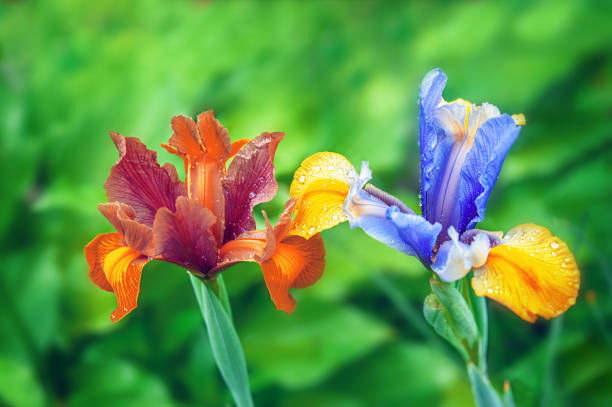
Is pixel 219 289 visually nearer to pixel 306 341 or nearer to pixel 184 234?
pixel 184 234

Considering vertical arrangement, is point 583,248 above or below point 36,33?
below

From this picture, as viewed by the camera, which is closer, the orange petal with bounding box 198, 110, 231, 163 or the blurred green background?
the orange petal with bounding box 198, 110, 231, 163

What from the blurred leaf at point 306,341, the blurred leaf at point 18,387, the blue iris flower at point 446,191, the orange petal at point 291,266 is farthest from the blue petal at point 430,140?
the blurred leaf at point 18,387

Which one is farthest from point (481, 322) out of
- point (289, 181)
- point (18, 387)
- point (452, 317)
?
point (18, 387)

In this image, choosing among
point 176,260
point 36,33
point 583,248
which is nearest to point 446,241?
point 176,260

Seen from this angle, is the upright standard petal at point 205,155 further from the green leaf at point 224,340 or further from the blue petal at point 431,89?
the blue petal at point 431,89

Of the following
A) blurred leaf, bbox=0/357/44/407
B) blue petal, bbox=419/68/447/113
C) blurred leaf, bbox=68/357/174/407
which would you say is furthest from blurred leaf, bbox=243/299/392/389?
blue petal, bbox=419/68/447/113

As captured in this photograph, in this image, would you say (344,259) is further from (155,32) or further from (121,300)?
(155,32)

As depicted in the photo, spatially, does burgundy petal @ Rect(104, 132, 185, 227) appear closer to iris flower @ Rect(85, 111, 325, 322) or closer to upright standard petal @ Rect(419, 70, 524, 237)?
iris flower @ Rect(85, 111, 325, 322)
